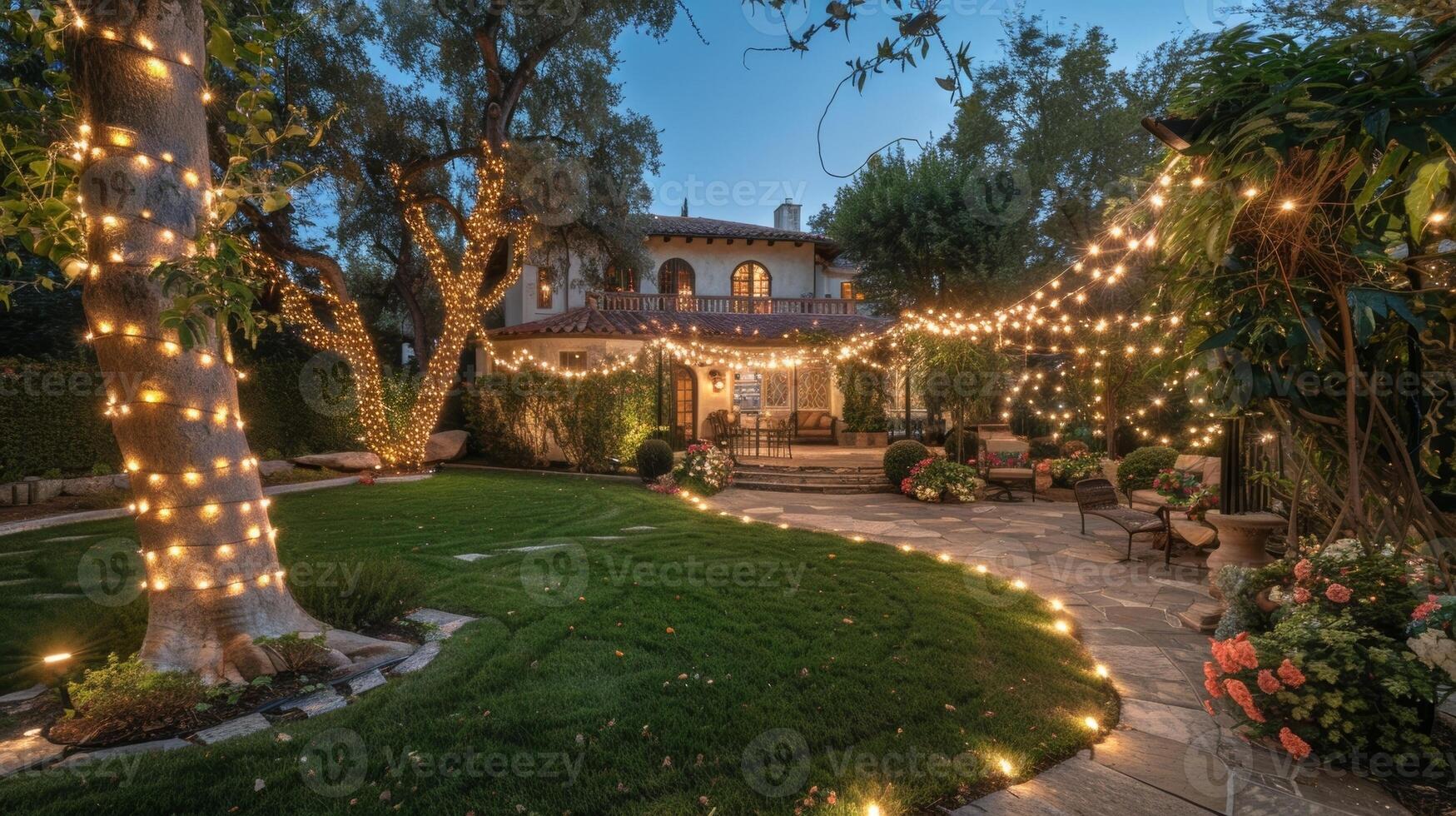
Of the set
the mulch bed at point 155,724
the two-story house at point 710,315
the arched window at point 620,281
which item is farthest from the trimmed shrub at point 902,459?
the arched window at point 620,281

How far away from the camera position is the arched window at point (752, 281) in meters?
21.5

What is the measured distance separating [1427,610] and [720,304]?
18075 mm

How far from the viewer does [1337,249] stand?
296 cm

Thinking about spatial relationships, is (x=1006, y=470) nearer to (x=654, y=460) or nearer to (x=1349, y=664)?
(x=654, y=460)

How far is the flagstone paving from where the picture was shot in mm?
2600

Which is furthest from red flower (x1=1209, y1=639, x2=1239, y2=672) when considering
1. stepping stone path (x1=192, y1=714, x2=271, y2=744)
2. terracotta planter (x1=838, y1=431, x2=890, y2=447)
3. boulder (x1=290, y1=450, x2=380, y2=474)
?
terracotta planter (x1=838, y1=431, x2=890, y2=447)

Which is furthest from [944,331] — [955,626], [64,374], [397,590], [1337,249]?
[64,374]

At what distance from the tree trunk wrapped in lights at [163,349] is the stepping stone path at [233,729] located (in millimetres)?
393

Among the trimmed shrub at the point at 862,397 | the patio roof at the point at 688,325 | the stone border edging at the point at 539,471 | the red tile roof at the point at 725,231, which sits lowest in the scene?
the stone border edging at the point at 539,471

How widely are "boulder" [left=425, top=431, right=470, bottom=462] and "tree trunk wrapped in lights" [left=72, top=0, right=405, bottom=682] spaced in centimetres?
1217

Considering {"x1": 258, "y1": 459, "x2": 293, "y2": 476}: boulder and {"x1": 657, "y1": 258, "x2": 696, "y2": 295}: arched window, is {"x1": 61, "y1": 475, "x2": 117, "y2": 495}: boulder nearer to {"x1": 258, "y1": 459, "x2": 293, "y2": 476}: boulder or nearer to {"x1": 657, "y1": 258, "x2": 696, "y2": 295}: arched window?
{"x1": 258, "y1": 459, "x2": 293, "y2": 476}: boulder

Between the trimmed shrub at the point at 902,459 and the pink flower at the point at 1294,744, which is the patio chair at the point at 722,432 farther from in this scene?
the pink flower at the point at 1294,744

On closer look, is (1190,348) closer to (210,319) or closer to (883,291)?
(210,319)

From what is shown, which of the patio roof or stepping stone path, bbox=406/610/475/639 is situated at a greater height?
the patio roof
